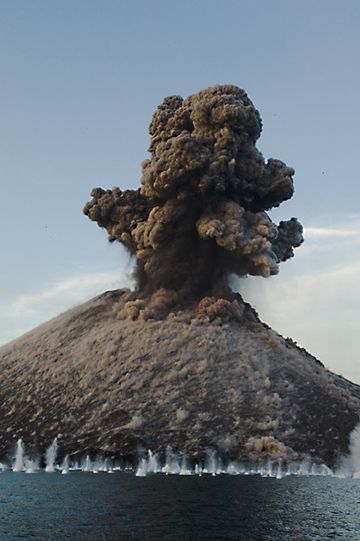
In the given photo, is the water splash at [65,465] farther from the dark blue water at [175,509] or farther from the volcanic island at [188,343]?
the dark blue water at [175,509]

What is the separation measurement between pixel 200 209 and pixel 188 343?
2197cm

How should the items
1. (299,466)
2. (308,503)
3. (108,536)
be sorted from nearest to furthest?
(108,536) → (308,503) → (299,466)

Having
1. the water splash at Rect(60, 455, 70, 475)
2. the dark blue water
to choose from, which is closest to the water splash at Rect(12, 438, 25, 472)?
the water splash at Rect(60, 455, 70, 475)

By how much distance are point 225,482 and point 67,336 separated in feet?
170

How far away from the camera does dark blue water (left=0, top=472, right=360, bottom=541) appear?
4153 centimetres

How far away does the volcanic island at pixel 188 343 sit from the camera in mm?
89062

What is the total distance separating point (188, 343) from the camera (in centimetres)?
10300

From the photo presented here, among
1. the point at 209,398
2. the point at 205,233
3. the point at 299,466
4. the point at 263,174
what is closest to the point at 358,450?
the point at 299,466

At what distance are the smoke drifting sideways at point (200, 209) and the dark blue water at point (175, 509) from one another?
4279cm

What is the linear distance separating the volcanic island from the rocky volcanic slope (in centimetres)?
21

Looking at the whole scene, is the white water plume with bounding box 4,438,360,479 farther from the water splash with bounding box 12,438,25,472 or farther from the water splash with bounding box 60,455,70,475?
the water splash with bounding box 12,438,25,472

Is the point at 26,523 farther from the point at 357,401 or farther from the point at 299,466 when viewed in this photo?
the point at 357,401

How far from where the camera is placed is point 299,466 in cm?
8238

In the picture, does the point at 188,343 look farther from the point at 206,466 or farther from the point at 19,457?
the point at 19,457
